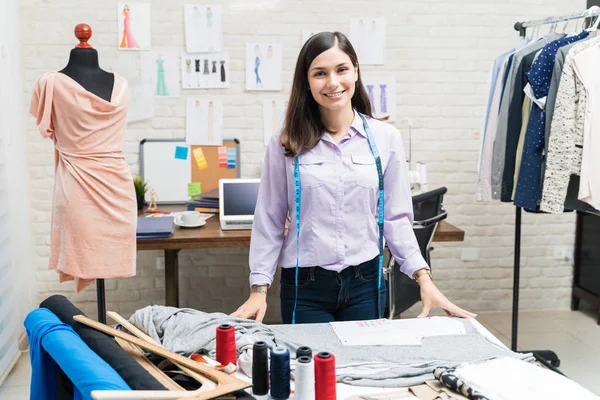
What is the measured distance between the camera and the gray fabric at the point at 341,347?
1.54 metres

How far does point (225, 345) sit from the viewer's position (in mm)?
1529

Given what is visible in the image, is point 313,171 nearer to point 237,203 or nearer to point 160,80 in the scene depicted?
point 237,203

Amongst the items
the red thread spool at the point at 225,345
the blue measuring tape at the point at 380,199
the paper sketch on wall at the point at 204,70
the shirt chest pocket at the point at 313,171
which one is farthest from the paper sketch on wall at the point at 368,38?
the red thread spool at the point at 225,345

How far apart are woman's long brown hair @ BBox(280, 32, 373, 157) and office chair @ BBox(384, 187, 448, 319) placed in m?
1.08

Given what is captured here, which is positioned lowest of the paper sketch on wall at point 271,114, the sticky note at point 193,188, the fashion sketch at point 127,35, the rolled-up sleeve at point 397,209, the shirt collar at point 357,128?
the sticky note at point 193,188

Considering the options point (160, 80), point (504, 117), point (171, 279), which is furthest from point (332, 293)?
point (160, 80)

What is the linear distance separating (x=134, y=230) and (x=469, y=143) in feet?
7.70

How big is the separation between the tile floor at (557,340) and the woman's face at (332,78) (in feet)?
7.30

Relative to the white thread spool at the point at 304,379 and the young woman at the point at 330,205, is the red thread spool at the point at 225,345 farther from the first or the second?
the young woman at the point at 330,205

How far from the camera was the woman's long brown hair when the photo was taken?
1905mm

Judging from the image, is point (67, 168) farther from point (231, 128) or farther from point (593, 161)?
point (593, 161)

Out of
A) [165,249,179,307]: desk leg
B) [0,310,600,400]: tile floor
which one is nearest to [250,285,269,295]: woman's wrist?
[165,249,179,307]: desk leg

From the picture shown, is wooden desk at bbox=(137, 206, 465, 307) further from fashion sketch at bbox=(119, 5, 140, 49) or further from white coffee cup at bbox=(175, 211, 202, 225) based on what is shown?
fashion sketch at bbox=(119, 5, 140, 49)

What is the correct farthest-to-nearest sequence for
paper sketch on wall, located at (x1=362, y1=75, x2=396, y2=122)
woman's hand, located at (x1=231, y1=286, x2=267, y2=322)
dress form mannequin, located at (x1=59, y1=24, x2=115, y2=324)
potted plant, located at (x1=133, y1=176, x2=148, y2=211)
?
paper sketch on wall, located at (x1=362, y1=75, x2=396, y2=122) < potted plant, located at (x1=133, y1=176, x2=148, y2=211) < dress form mannequin, located at (x1=59, y1=24, x2=115, y2=324) < woman's hand, located at (x1=231, y1=286, x2=267, y2=322)
